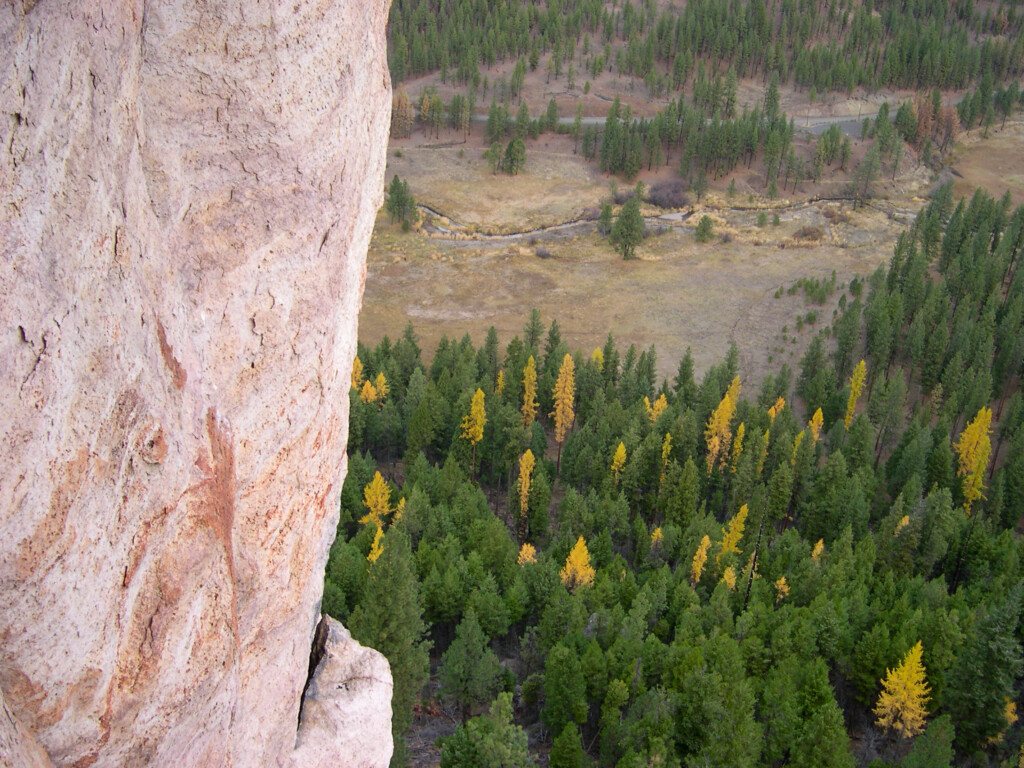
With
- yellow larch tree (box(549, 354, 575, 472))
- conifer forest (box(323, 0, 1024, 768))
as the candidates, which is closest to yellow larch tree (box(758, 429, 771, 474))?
conifer forest (box(323, 0, 1024, 768))

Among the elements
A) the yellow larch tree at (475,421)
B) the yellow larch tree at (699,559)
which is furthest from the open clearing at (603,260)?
the yellow larch tree at (699,559)

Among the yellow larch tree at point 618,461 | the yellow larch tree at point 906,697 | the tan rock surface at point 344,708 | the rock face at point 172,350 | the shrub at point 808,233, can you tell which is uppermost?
the rock face at point 172,350

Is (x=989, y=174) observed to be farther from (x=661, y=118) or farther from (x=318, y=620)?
(x=318, y=620)

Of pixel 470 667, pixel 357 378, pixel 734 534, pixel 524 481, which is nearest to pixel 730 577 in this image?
pixel 734 534

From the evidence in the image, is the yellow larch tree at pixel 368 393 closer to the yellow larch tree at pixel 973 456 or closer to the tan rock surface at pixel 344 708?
the yellow larch tree at pixel 973 456

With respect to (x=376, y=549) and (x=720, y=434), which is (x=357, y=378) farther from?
(x=720, y=434)

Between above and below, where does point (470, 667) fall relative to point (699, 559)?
below

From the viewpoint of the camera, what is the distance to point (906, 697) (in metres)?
41.2

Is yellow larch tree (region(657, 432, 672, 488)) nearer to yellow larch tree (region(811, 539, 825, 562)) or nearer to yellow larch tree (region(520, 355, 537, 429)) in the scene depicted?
yellow larch tree (region(811, 539, 825, 562))

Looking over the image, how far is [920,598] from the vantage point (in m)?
49.4

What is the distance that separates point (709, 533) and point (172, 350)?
46287mm

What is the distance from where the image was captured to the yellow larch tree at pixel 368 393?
67.8 m

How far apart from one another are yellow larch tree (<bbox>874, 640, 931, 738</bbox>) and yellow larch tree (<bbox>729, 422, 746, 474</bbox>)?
22093mm

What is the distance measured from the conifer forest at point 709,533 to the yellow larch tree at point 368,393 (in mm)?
1087
